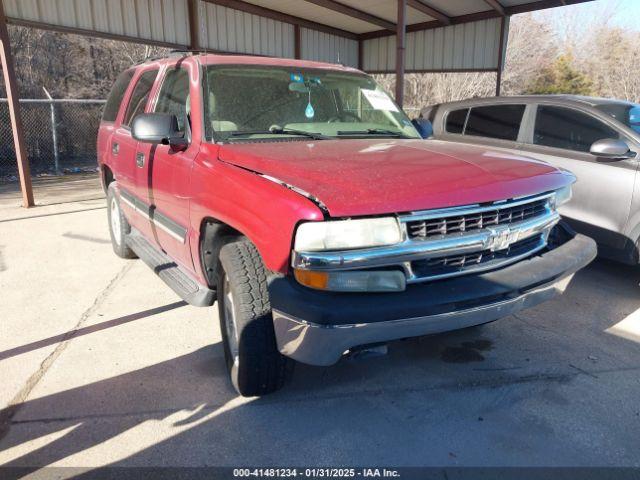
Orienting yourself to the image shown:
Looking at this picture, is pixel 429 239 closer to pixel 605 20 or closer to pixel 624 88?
pixel 624 88

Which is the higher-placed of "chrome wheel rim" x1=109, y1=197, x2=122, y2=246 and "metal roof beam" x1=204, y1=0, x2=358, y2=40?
"metal roof beam" x1=204, y1=0, x2=358, y2=40

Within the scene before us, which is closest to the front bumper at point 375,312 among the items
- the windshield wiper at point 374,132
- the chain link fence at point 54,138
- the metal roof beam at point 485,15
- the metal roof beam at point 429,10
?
the windshield wiper at point 374,132

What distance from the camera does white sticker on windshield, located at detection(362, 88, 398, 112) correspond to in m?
4.11

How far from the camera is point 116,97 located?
5.43 m

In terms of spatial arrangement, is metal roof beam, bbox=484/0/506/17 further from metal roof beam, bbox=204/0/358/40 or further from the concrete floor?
the concrete floor

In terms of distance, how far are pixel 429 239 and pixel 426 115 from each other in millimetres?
4753

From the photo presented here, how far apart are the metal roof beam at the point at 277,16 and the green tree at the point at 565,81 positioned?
2285 centimetres

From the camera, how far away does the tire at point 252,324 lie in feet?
8.46

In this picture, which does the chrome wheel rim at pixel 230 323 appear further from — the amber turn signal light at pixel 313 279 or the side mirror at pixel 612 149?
the side mirror at pixel 612 149

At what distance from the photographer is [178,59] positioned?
3.88 m

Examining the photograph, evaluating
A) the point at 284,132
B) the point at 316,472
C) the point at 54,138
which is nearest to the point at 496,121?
the point at 284,132

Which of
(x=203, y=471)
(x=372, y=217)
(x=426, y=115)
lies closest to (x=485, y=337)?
(x=372, y=217)

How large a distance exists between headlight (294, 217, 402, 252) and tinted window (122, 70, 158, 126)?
109 inches

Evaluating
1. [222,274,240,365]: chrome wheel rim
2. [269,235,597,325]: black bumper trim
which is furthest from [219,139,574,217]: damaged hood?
[222,274,240,365]: chrome wheel rim
